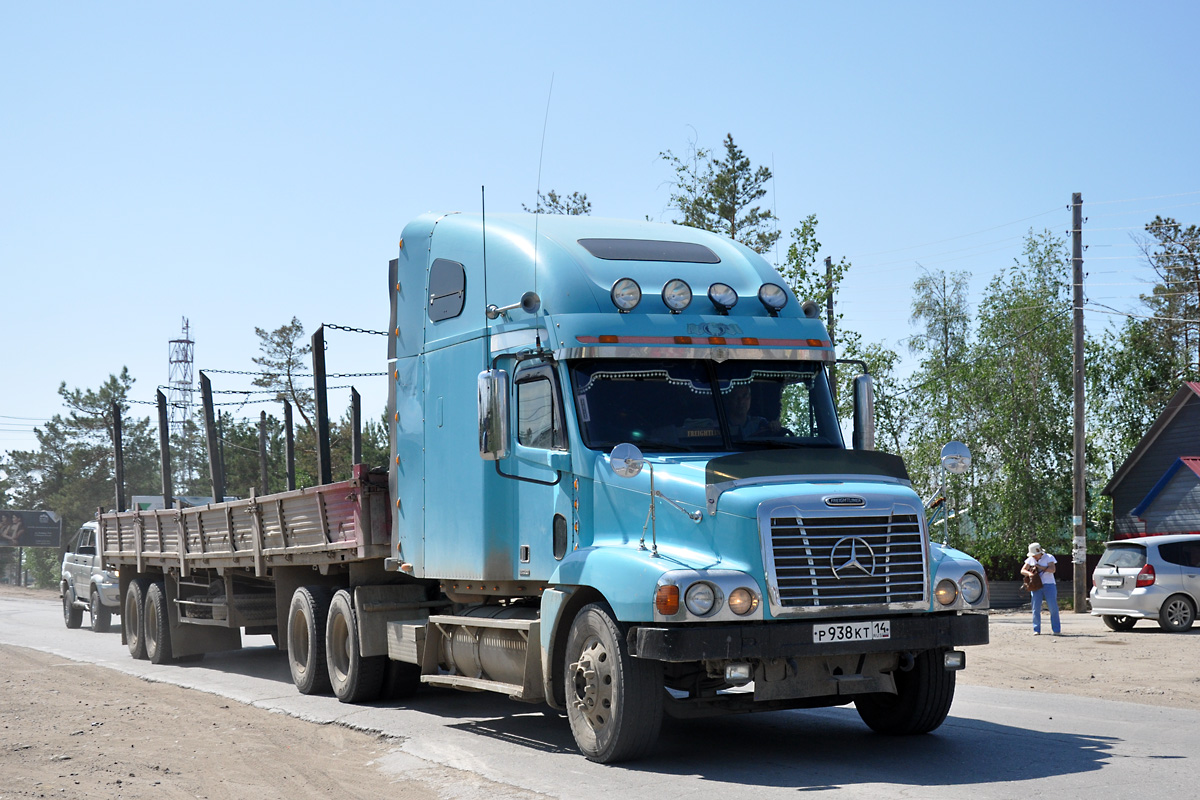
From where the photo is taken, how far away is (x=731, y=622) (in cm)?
809

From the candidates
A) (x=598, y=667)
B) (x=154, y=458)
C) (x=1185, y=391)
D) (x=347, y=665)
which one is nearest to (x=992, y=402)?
(x=1185, y=391)

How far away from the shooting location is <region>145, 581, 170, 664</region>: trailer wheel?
60.5 ft

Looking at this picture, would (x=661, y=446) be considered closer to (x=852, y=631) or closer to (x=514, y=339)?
(x=514, y=339)

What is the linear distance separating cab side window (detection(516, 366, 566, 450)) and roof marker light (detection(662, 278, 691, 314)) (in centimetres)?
104

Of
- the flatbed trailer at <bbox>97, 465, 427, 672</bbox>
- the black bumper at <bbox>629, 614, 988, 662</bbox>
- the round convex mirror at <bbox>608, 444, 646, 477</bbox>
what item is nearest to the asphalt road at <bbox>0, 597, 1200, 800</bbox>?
the black bumper at <bbox>629, 614, 988, 662</bbox>

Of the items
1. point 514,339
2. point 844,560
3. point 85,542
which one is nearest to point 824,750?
point 844,560

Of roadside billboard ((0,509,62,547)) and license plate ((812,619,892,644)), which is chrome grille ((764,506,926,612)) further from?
roadside billboard ((0,509,62,547))

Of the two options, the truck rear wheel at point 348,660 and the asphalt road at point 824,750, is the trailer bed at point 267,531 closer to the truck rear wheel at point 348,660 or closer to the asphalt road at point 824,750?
the truck rear wheel at point 348,660

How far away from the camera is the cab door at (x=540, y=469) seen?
946cm

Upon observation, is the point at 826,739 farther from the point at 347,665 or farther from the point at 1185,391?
the point at 1185,391

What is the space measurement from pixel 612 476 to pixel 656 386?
0.86 metres

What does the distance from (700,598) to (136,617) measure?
1410 cm

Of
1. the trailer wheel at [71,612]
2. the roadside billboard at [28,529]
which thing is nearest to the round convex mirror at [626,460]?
the trailer wheel at [71,612]

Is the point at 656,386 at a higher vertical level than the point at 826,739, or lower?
higher
